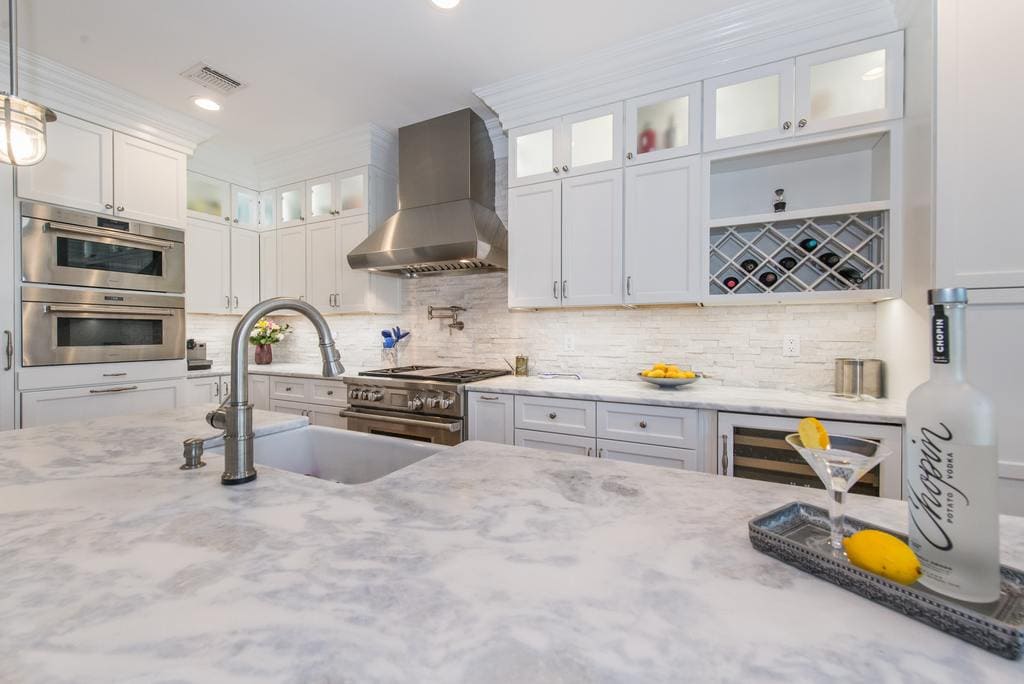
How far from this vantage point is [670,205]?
2377mm

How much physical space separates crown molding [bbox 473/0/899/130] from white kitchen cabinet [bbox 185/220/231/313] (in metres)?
2.57

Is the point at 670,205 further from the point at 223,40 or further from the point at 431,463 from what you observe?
the point at 223,40

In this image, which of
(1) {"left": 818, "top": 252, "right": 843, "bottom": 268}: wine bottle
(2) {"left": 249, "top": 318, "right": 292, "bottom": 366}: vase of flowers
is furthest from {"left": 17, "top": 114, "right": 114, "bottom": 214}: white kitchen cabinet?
(1) {"left": 818, "top": 252, "right": 843, "bottom": 268}: wine bottle

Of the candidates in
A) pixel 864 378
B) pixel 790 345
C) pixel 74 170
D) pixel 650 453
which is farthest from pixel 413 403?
pixel 74 170

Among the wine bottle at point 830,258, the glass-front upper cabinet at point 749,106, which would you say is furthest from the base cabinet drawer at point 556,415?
the glass-front upper cabinet at point 749,106

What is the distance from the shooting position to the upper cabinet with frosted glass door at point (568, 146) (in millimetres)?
2531

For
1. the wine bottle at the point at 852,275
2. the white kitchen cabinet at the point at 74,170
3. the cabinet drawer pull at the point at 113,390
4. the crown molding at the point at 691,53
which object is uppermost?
the crown molding at the point at 691,53

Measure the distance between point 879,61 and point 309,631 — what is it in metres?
2.90

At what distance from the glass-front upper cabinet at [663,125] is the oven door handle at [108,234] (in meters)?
3.25

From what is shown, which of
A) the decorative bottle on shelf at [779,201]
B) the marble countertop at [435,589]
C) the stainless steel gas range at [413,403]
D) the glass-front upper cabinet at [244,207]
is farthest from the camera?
the glass-front upper cabinet at [244,207]

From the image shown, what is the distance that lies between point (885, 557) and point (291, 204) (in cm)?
440

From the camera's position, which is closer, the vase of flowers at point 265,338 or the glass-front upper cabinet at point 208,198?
the glass-front upper cabinet at point 208,198

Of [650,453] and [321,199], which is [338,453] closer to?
[650,453]

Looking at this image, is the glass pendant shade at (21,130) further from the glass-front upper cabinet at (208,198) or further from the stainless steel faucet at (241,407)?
the glass-front upper cabinet at (208,198)
